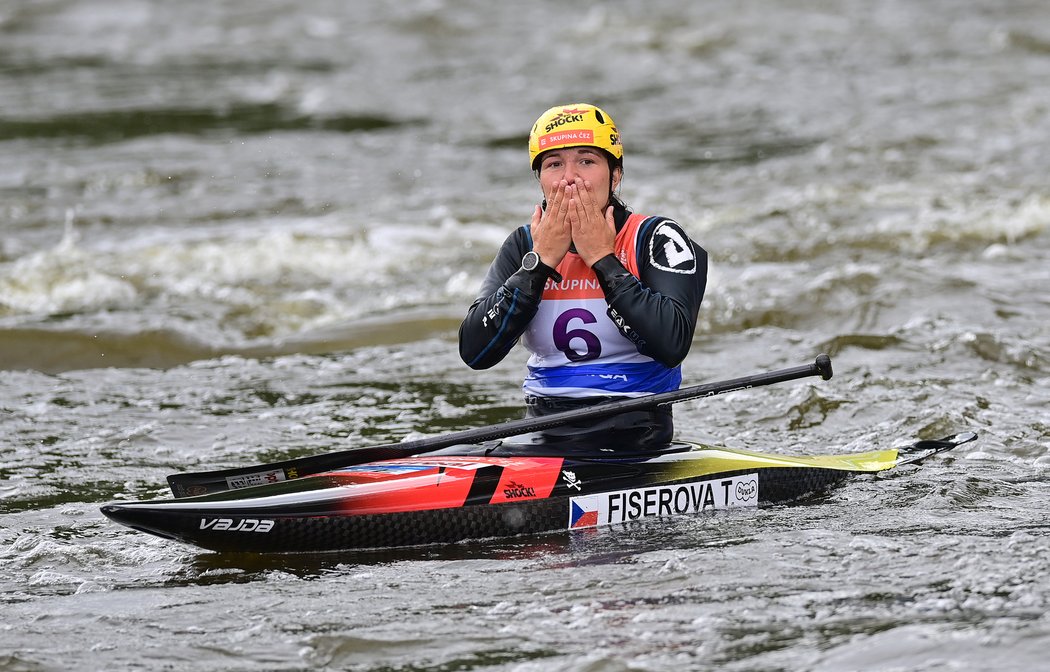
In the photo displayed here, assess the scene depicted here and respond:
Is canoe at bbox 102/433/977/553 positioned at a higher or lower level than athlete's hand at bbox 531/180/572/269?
lower

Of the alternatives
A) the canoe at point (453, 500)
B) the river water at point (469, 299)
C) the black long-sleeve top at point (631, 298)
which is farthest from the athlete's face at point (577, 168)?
the river water at point (469, 299)

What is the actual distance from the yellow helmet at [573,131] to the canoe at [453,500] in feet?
3.79

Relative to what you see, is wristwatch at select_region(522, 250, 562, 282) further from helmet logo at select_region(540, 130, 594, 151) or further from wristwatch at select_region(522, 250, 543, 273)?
helmet logo at select_region(540, 130, 594, 151)

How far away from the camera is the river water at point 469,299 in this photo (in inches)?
161

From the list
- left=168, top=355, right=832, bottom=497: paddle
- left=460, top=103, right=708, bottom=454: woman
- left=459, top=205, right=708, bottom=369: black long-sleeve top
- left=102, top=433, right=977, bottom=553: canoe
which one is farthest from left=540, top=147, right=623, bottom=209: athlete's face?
left=102, top=433, right=977, bottom=553: canoe

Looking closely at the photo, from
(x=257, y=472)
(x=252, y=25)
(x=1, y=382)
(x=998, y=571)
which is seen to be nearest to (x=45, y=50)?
(x=252, y=25)

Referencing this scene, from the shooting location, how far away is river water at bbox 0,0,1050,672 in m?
4.10

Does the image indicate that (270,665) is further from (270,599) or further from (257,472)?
(257,472)

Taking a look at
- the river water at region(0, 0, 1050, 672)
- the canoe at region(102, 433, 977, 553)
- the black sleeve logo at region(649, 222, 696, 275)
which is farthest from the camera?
the black sleeve logo at region(649, 222, 696, 275)

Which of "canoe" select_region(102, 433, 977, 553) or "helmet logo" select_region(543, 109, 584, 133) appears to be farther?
"helmet logo" select_region(543, 109, 584, 133)

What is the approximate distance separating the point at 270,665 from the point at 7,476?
2.73 m

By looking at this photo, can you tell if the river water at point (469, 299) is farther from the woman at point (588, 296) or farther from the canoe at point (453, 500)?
the woman at point (588, 296)

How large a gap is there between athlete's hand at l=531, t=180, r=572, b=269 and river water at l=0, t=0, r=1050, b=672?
1050 millimetres

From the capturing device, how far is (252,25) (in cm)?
2334
